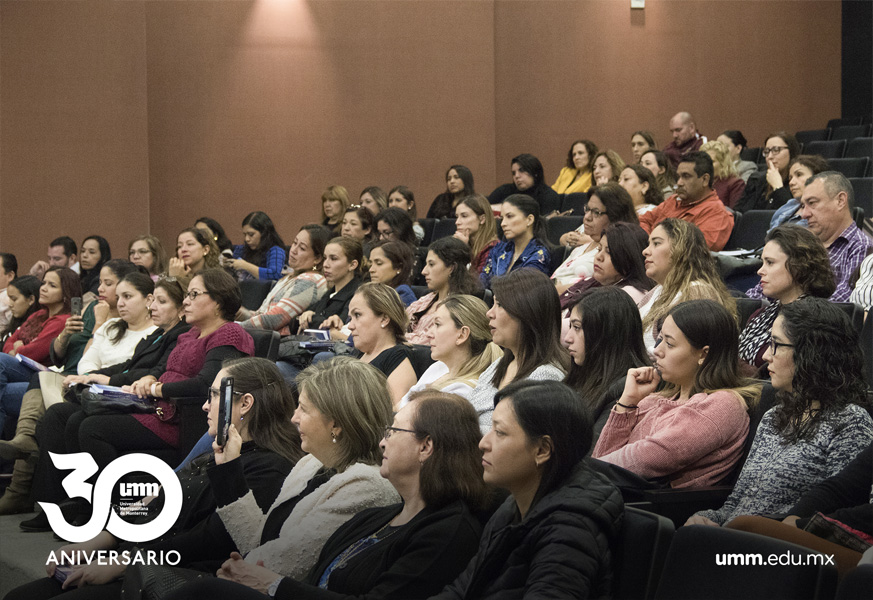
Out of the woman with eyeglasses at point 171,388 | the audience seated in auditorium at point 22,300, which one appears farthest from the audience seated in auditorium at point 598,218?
the audience seated in auditorium at point 22,300

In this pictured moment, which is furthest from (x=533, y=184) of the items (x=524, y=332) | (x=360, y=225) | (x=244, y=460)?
(x=244, y=460)

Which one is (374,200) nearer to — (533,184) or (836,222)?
(533,184)

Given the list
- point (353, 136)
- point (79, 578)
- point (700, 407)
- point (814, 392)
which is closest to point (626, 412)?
point (700, 407)

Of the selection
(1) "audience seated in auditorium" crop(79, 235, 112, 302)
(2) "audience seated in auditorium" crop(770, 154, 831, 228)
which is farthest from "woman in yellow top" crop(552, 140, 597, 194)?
(1) "audience seated in auditorium" crop(79, 235, 112, 302)

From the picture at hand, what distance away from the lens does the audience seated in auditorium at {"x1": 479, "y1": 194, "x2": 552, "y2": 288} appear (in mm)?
4195

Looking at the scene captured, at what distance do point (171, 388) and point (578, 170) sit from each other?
375cm

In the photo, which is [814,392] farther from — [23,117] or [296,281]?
[23,117]

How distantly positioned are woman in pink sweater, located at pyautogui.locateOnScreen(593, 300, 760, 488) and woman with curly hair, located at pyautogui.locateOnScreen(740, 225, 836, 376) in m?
0.49

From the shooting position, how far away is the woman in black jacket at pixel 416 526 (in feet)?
5.82

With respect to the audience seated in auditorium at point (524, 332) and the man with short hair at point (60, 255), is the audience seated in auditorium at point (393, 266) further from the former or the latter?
the man with short hair at point (60, 255)

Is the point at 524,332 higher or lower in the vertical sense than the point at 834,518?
higher

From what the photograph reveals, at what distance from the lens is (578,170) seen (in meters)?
6.51

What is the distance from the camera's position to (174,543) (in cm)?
235

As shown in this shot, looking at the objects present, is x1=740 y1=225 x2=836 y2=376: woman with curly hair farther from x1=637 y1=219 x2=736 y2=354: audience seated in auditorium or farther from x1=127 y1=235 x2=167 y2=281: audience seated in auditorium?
x1=127 y1=235 x2=167 y2=281: audience seated in auditorium
